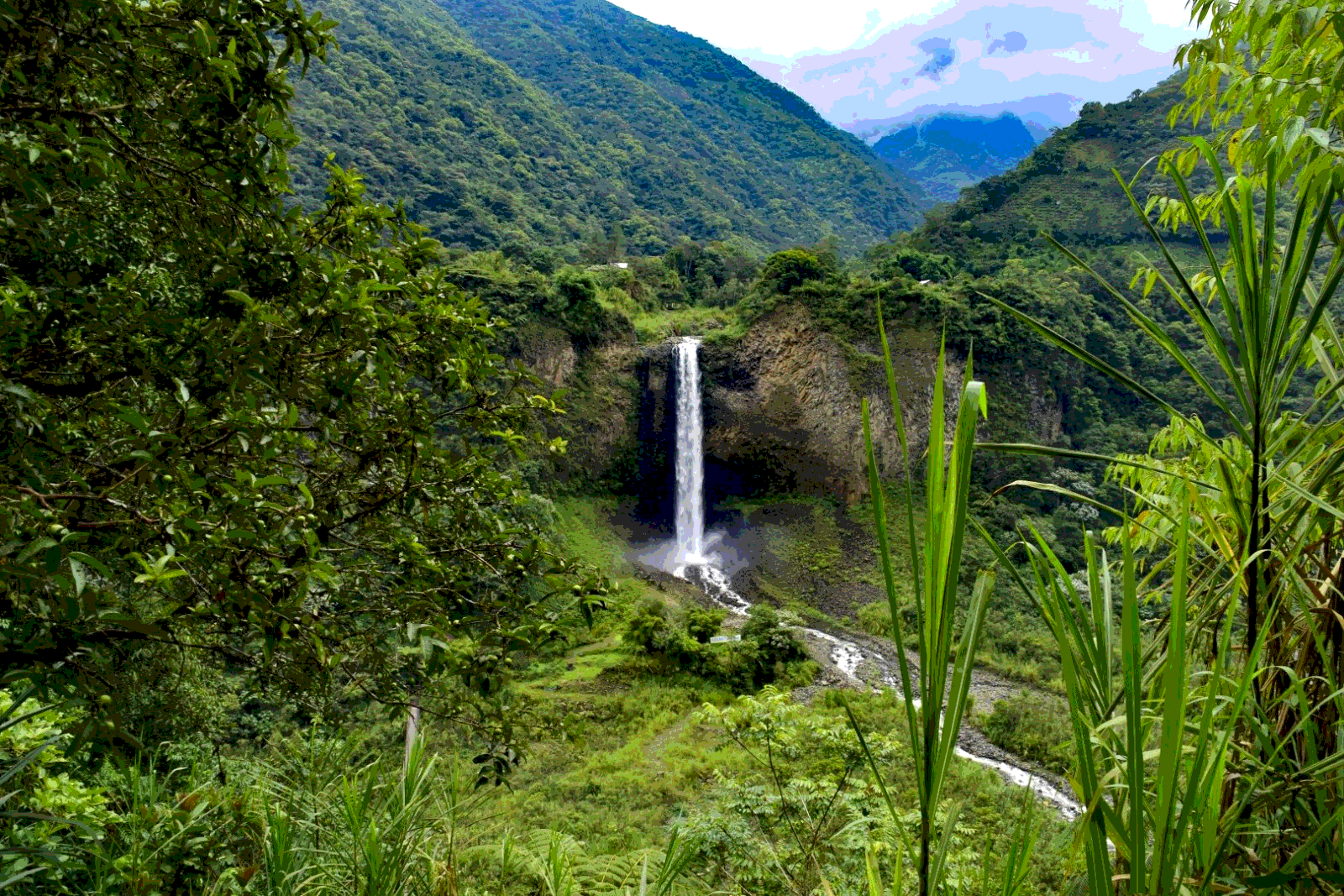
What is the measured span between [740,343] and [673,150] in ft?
110

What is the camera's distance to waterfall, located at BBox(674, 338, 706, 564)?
21375mm

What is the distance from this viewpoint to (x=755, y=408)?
22.2m

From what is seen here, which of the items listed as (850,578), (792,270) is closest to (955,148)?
(792,270)

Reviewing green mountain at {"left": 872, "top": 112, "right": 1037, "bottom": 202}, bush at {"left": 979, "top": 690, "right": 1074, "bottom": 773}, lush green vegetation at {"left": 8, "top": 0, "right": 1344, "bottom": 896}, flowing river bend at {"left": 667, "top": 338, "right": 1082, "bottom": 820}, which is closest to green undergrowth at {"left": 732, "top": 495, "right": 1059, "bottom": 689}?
flowing river bend at {"left": 667, "top": 338, "right": 1082, "bottom": 820}

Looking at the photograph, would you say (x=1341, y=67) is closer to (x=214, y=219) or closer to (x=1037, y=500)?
(x=214, y=219)

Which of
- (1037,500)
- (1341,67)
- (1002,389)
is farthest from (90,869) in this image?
(1002,389)

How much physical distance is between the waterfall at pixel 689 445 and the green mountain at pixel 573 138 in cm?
909

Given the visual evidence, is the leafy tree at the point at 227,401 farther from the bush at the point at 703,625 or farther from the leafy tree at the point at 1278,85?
the bush at the point at 703,625

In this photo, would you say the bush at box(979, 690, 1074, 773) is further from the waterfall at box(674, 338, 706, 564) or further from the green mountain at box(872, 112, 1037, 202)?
the green mountain at box(872, 112, 1037, 202)

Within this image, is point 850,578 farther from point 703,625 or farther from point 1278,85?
point 1278,85

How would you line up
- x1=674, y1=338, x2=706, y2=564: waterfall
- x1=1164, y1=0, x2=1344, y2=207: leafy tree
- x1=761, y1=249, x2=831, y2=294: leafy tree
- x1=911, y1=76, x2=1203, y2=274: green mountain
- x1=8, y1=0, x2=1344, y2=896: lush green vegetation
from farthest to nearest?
x1=911, y1=76, x2=1203, y2=274: green mountain → x1=761, y1=249, x2=831, y2=294: leafy tree → x1=674, y1=338, x2=706, y2=564: waterfall → x1=1164, y1=0, x2=1344, y2=207: leafy tree → x1=8, y1=0, x2=1344, y2=896: lush green vegetation

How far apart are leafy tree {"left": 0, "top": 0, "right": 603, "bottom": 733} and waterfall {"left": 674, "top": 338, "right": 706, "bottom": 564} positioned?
18.9 m

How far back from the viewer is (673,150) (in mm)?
50812

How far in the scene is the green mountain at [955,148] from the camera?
8294cm
